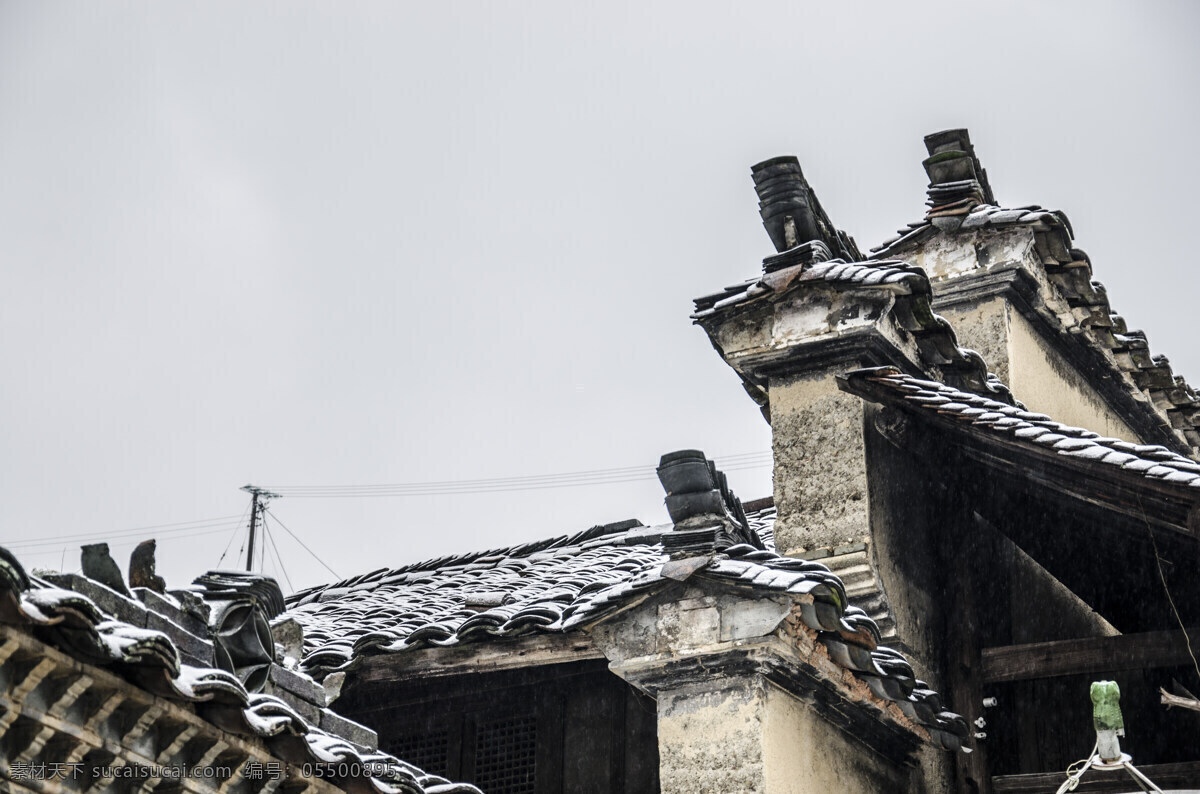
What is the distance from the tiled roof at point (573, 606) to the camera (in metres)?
7.41

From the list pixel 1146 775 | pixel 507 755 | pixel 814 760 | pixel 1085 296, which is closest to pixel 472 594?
pixel 507 755

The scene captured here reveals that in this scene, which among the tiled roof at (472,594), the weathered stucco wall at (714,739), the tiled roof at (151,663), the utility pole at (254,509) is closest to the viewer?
the tiled roof at (151,663)

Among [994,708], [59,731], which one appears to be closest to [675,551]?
[994,708]

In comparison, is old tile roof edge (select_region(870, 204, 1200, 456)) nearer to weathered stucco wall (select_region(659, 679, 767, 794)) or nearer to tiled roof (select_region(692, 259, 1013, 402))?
tiled roof (select_region(692, 259, 1013, 402))

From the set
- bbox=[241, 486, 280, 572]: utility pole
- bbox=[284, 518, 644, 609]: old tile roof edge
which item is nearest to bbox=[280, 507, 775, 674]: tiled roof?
bbox=[284, 518, 644, 609]: old tile roof edge

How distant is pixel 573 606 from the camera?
791cm

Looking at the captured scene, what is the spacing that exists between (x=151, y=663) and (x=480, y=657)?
395cm

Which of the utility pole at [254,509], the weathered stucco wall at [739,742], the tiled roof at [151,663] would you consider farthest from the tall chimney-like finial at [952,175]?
the utility pole at [254,509]

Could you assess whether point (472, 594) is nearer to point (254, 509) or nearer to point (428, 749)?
point (428, 749)

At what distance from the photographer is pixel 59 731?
13.8 ft

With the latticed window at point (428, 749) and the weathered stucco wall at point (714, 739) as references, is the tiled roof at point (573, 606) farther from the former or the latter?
the latticed window at point (428, 749)

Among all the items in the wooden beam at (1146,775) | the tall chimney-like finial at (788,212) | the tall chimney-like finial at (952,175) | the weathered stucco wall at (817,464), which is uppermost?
the tall chimney-like finial at (952,175)

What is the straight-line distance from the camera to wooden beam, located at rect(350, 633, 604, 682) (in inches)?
313

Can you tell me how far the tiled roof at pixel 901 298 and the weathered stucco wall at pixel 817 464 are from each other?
557mm
